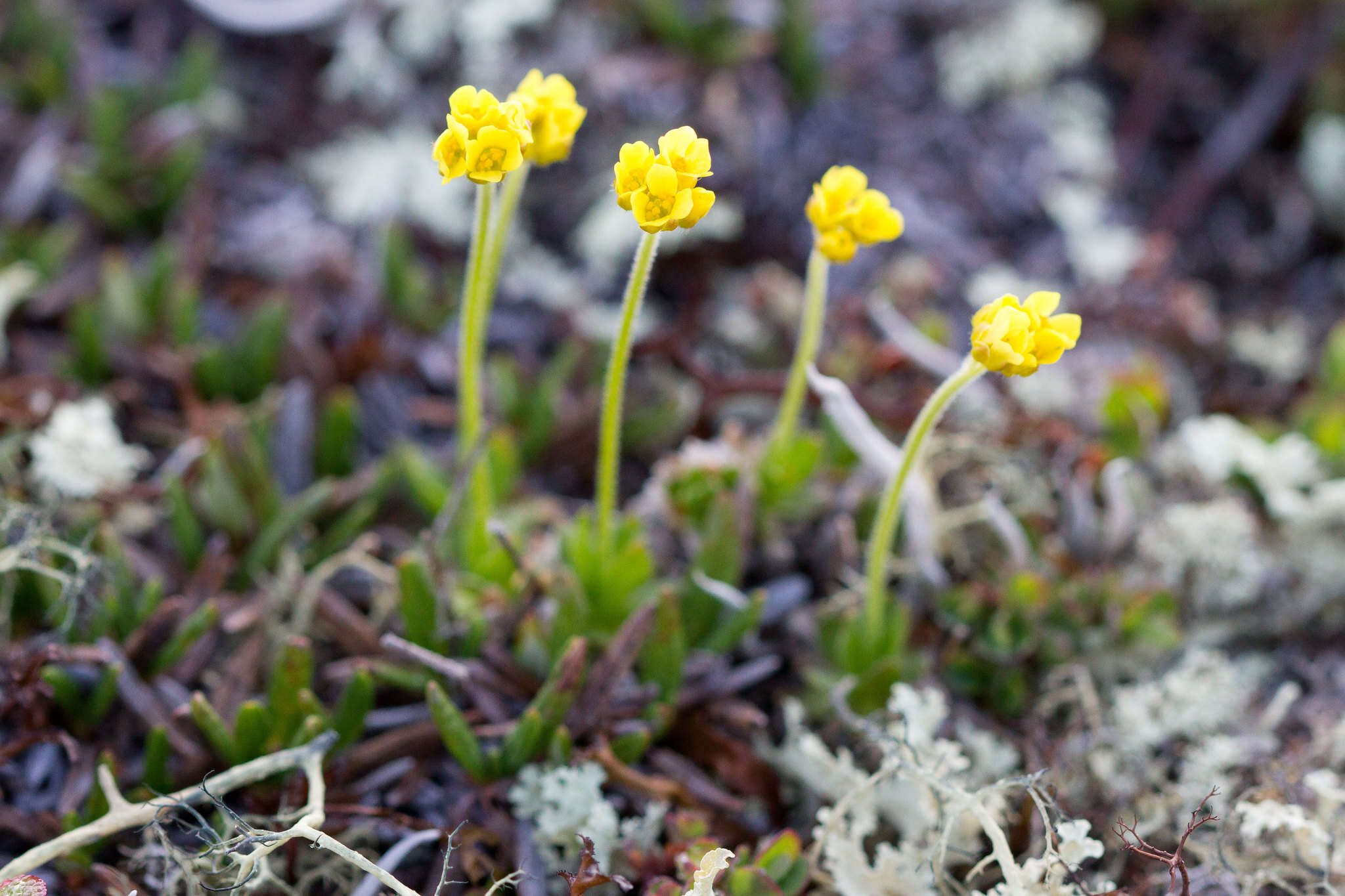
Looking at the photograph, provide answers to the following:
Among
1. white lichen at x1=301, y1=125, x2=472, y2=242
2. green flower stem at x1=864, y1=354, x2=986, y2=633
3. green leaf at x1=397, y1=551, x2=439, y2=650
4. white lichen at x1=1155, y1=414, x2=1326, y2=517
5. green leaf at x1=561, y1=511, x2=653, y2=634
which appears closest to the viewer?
green flower stem at x1=864, y1=354, x2=986, y2=633

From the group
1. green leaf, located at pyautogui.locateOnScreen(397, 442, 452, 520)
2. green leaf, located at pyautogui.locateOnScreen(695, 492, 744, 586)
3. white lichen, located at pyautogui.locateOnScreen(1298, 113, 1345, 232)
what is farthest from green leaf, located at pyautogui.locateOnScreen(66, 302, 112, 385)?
white lichen, located at pyautogui.locateOnScreen(1298, 113, 1345, 232)

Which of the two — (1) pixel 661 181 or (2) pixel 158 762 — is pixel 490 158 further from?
(2) pixel 158 762

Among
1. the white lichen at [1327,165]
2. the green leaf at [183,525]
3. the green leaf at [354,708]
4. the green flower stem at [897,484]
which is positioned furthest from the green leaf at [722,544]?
the white lichen at [1327,165]

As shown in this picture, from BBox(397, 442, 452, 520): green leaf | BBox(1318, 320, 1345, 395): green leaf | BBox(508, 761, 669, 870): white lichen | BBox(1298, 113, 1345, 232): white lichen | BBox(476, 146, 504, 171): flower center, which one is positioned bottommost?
BBox(508, 761, 669, 870): white lichen

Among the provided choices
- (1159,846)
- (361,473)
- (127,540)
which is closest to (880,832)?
(1159,846)

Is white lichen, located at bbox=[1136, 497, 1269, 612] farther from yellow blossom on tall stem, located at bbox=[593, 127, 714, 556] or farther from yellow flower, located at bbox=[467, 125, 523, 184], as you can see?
yellow flower, located at bbox=[467, 125, 523, 184]

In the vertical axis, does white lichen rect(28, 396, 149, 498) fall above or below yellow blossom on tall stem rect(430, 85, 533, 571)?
below

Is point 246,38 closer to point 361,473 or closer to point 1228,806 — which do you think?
point 361,473
